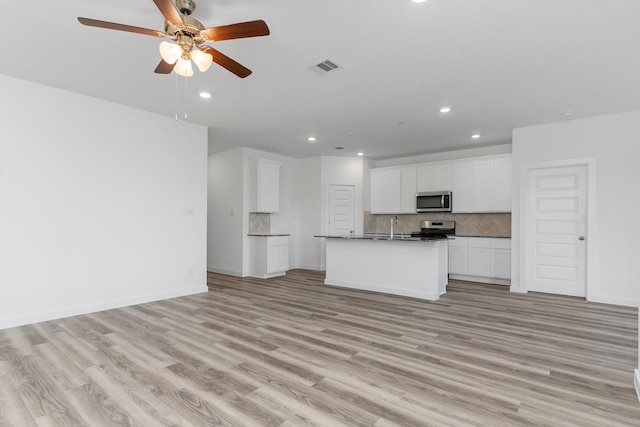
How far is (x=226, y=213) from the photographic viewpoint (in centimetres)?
736

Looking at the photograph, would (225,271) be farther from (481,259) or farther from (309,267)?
(481,259)

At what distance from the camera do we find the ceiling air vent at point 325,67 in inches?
132

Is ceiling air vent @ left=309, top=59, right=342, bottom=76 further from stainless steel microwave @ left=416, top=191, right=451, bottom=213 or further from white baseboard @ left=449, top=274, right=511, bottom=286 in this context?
white baseboard @ left=449, top=274, right=511, bottom=286

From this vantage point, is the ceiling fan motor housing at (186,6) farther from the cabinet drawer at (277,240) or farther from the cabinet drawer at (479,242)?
the cabinet drawer at (479,242)

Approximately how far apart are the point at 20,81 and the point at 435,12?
444 centimetres

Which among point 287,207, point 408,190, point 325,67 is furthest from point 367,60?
point 287,207

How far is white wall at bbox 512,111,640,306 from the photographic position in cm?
468

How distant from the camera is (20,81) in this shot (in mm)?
3732

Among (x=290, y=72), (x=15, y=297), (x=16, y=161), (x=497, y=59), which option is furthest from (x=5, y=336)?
(x=497, y=59)

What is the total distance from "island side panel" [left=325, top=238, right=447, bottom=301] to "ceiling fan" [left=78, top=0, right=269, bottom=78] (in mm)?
3732

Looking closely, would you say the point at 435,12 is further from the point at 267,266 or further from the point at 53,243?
the point at 267,266

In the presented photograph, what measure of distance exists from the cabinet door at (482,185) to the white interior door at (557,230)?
3.32ft

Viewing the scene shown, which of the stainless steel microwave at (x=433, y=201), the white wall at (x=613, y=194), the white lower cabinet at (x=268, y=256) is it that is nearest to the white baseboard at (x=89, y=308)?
the white lower cabinet at (x=268, y=256)

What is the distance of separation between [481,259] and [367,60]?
4.80 m
